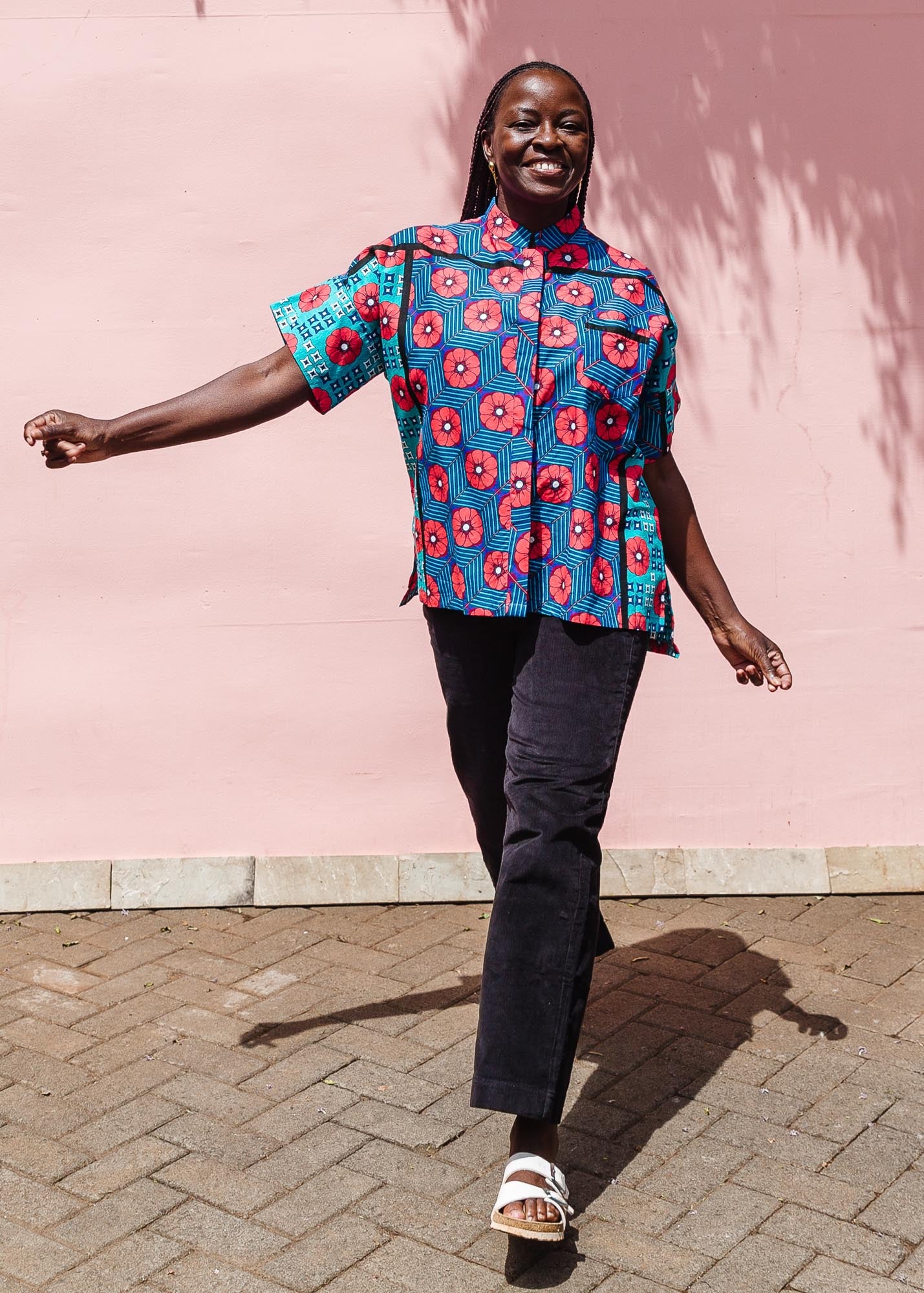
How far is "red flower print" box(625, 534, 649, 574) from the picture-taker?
2975 mm

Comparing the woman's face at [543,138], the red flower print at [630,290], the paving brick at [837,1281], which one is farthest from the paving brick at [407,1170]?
the woman's face at [543,138]

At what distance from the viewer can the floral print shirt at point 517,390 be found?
114 inches

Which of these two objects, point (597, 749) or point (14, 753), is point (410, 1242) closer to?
point (597, 749)

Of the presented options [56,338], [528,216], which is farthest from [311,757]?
[528,216]

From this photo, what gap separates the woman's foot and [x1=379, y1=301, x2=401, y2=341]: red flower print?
1551 mm

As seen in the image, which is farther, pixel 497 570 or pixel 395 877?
pixel 395 877

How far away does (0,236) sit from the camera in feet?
14.3

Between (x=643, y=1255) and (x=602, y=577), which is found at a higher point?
(x=602, y=577)

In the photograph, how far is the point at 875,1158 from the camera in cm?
311

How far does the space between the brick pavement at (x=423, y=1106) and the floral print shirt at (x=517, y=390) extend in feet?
3.76

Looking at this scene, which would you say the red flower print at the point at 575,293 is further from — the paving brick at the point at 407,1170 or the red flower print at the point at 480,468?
the paving brick at the point at 407,1170

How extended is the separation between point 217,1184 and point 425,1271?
0.52 metres

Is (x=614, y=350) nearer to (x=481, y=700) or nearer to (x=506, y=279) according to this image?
(x=506, y=279)

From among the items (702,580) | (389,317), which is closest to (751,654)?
(702,580)
